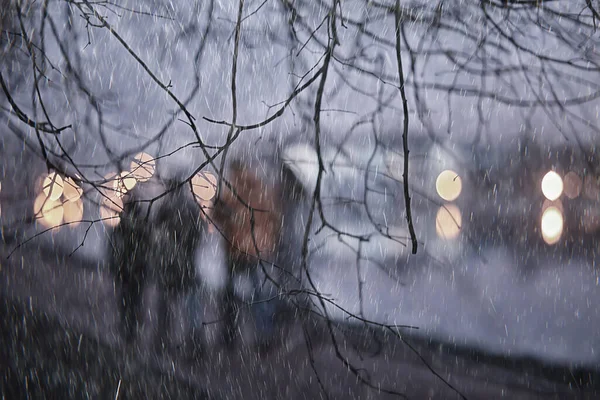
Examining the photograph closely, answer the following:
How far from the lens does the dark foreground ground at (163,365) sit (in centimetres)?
187

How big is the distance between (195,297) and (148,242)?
364 millimetres

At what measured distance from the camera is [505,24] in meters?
Answer: 1.06

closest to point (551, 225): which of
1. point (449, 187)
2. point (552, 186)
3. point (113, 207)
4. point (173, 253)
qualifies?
point (552, 186)

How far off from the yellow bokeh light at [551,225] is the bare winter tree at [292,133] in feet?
0.32

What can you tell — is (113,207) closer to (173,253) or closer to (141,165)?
(141,165)

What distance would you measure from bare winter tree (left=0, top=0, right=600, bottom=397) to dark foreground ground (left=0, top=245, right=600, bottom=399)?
0.12 meters

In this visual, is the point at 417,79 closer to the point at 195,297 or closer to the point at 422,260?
the point at 195,297

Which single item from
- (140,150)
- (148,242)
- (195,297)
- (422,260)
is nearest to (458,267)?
(422,260)

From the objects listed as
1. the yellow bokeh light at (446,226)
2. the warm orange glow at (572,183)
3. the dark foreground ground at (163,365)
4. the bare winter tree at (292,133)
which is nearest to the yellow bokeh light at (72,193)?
the bare winter tree at (292,133)

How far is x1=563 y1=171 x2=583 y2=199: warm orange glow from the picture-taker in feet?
7.50

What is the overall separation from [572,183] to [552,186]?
0.31 m

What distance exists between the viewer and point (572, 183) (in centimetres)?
234

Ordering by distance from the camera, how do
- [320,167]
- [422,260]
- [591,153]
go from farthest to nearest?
[422,260]
[591,153]
[320,167]

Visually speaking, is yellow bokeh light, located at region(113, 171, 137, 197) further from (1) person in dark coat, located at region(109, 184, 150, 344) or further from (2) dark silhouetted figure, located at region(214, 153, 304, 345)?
(1) person in dark coat, located at region(109, 184, 150, 344)
